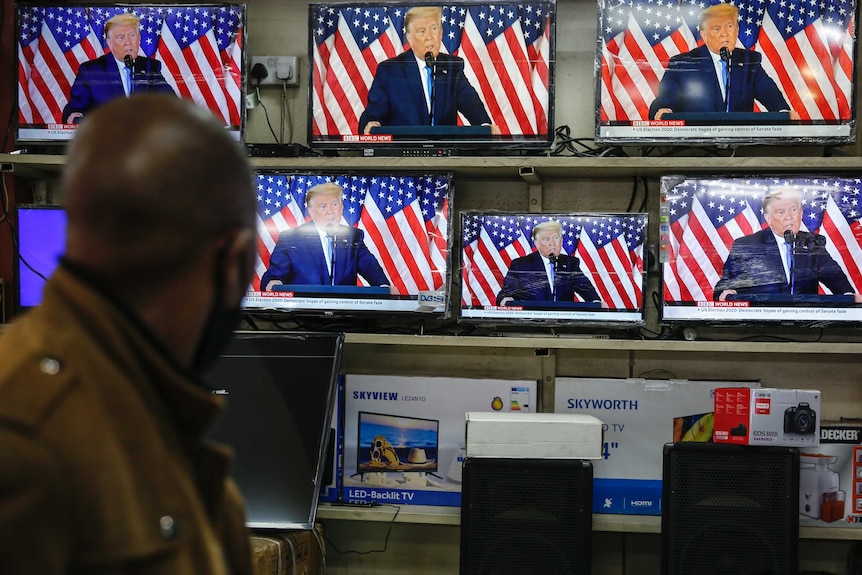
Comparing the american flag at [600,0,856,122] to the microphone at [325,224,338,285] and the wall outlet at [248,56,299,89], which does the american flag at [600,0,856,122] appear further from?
the wall outlet at [248,56,299,89]

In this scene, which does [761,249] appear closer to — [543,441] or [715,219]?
[715,219]

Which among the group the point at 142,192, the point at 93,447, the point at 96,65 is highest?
the point at 96,65

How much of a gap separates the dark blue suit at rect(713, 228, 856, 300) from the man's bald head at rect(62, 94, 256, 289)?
2.76m

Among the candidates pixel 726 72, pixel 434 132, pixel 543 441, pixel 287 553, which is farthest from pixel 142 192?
pixel 726 72

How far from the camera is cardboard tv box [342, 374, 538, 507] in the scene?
11.7 feet

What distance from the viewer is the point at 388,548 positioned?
373 cm

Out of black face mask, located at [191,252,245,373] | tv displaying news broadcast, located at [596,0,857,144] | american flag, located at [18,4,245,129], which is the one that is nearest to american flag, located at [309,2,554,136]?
tv displaying news broadcast, located at [596,0,857,144]

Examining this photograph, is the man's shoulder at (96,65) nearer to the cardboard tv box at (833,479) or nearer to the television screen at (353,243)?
the television screen at (353,243)

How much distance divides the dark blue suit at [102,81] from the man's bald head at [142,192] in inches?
115

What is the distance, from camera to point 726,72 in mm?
3289

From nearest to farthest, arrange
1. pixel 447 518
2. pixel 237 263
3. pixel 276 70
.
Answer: pixel 237 263 < pixel 447 518 < pixel 276 70

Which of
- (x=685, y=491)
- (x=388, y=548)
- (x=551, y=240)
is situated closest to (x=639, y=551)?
(x=685, y=491)

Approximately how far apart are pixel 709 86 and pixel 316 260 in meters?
1.59

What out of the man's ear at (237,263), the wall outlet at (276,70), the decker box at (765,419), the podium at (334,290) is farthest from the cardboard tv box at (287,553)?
the man's ear at (237,263)
